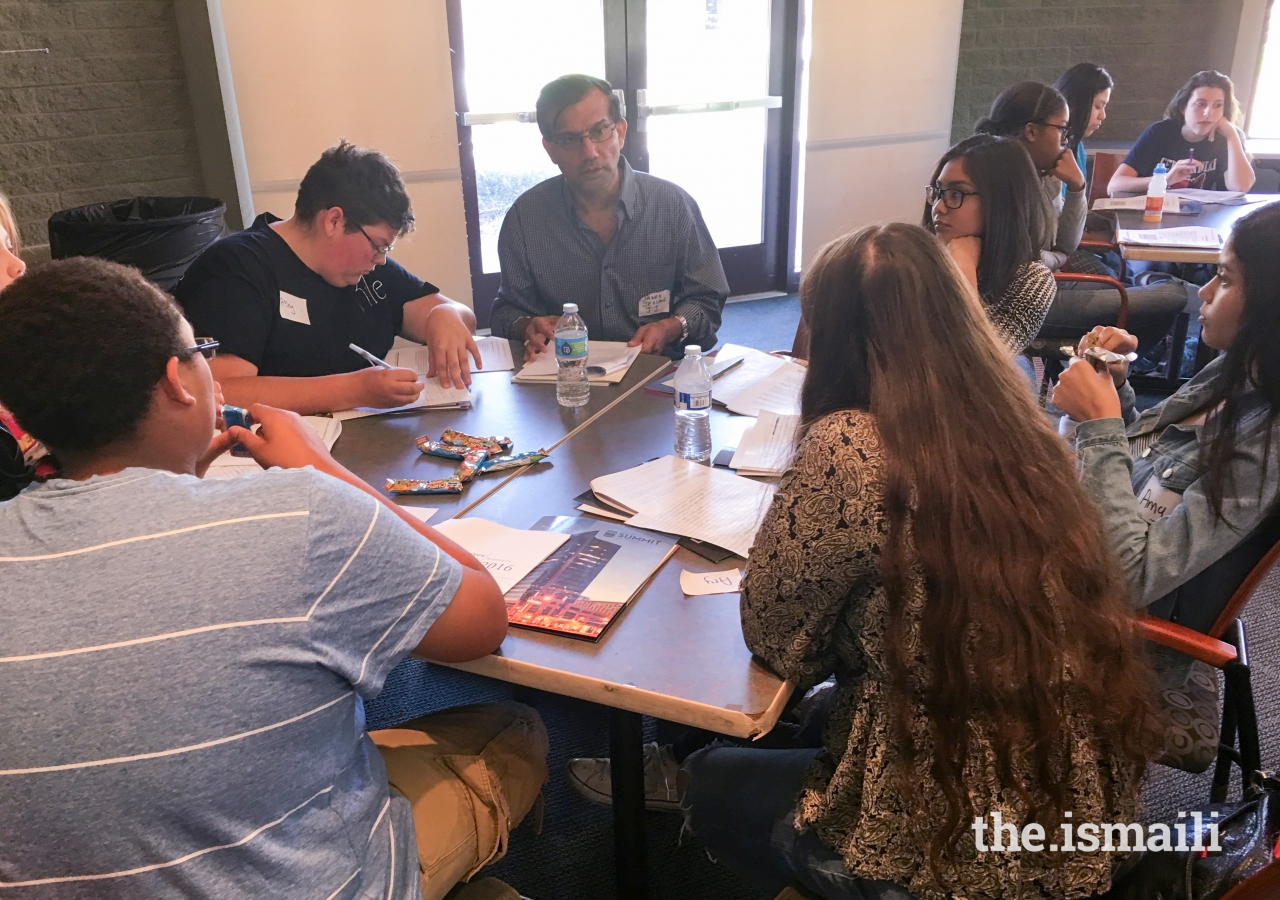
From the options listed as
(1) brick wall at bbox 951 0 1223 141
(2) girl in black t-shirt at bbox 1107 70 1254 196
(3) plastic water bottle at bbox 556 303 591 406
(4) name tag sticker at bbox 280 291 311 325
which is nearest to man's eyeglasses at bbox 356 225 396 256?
(4) name tag sticker at bbox 280 291 311 325

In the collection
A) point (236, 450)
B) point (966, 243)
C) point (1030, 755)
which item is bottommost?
point (1030, 755)

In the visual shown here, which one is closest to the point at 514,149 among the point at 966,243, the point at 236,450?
the point at 966,243

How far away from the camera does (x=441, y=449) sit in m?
1.79

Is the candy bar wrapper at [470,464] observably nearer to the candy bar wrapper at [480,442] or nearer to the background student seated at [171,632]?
the candy bar wrapper at [480,442]

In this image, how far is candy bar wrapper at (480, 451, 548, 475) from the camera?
1.73m

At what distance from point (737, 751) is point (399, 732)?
0.54 meters

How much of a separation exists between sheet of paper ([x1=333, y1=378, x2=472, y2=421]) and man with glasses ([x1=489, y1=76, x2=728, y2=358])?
1.73 ft

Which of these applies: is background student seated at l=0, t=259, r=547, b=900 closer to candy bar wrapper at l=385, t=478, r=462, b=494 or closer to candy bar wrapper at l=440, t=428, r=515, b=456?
candy bar wrapper at l=385, t=478, r=462, b=494

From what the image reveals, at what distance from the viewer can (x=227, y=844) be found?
85cm

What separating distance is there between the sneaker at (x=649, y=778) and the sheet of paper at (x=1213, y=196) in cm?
364

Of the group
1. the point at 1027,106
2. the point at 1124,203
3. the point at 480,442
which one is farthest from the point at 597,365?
the point at 1124,203

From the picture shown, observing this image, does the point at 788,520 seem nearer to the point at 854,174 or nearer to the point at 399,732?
the point at 399,732

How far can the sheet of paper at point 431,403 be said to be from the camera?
79.6 inches

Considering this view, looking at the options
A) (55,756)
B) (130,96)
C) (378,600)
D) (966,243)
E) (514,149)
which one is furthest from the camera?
(514,149)
